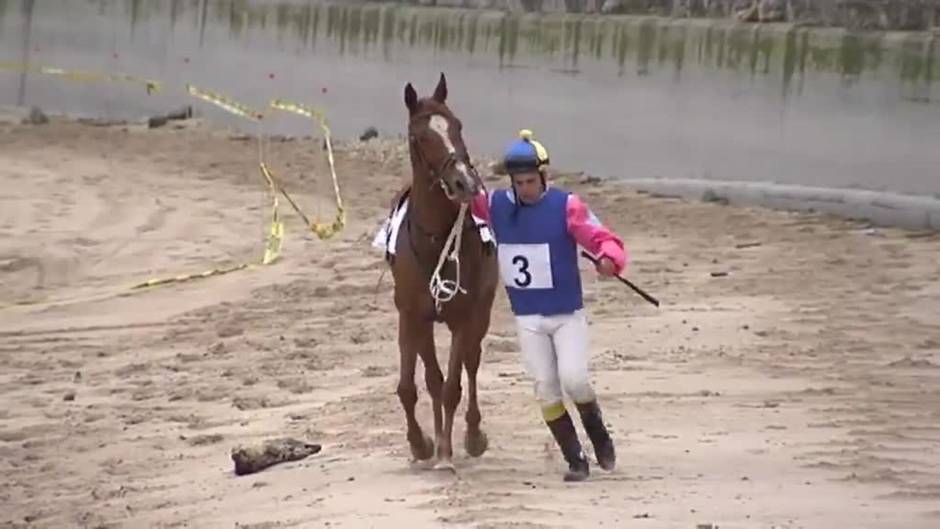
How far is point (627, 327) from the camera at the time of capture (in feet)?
44.1

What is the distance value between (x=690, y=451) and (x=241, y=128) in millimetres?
15439

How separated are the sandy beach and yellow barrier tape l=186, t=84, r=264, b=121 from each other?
363cm

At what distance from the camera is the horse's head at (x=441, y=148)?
8.88 metres

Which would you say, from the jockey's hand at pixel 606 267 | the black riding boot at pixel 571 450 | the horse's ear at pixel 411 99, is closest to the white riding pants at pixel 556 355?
the black riding boot at pixel 571 450

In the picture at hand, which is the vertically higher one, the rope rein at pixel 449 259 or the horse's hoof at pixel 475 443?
the rope rein at pixel 449 259

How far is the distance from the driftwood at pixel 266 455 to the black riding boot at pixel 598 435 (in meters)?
1.55

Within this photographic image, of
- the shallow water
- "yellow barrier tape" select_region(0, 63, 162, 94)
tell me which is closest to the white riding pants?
the shallow water

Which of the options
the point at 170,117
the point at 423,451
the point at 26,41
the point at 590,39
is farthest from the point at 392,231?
the point at 26,41

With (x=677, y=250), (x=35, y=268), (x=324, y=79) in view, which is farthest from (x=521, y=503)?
(x=324, y=79)

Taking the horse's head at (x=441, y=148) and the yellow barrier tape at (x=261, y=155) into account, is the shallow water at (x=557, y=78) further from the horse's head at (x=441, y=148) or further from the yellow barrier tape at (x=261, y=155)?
the horse's head at (x=441, y=148)

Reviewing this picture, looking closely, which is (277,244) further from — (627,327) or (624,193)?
(627,327)

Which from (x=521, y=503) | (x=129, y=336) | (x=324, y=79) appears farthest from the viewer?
(x=324, y=79)

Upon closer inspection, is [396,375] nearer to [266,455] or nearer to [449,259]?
[266,455]

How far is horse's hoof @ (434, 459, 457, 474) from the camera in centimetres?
930
